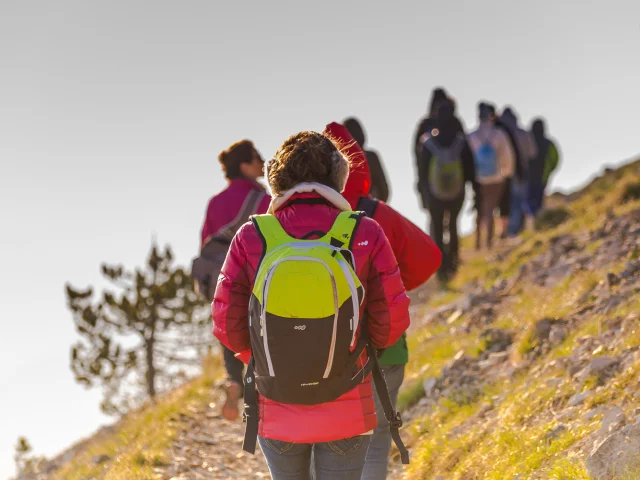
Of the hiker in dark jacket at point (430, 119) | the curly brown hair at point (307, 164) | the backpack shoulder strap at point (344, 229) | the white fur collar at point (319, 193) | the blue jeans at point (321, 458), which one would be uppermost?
the hiker in dark jacket at point (430, 119)

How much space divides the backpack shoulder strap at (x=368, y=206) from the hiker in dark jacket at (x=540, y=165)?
40.1 feet

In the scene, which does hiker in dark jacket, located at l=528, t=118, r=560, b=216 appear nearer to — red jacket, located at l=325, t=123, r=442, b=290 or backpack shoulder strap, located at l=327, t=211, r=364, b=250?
red jacket, located at l=325, t=123, r=442, b=290

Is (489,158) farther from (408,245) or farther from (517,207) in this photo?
(408,245)

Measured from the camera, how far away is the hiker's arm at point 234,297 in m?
3.39

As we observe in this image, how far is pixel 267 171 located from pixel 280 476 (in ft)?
4.53

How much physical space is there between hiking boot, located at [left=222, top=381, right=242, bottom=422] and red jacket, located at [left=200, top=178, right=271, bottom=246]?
1299 mm

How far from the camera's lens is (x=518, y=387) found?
598 cm

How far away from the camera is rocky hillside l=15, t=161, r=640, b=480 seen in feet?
15.1

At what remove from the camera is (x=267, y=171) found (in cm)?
363

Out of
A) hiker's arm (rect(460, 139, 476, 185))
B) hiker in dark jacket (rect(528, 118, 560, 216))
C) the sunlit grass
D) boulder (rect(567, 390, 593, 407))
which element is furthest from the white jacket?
boulder (rect(567, 390, 593, 407))

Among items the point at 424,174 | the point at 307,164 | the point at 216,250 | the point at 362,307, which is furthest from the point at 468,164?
the point at 362,307

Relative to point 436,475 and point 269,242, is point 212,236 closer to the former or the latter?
point 436,475

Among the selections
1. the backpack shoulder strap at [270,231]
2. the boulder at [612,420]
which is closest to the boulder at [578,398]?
the boulder at [612,420]

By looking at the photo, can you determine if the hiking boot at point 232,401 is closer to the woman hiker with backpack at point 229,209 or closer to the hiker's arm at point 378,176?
the woman hiker with backpack at point 229,209
